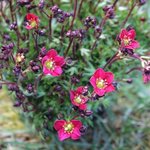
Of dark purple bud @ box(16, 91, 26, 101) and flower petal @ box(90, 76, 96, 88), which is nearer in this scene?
flower petal @ box(90, 76, 96, 88)

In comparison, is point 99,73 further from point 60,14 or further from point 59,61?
point 60,14

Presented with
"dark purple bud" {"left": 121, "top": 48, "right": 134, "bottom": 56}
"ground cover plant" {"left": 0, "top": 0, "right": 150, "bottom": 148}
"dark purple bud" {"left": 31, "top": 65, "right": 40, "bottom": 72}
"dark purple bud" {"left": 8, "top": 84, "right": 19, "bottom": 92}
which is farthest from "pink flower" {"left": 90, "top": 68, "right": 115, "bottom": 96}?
"dark purple bud" {"left": 8, "top": 84, "right": 19, "bottom": 92}

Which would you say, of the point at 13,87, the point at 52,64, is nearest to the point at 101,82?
the point at 52,64

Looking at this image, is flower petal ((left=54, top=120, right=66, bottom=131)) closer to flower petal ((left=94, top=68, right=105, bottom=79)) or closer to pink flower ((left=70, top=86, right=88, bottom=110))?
pink flower ((left=70, top=86, right=88, bottom=110))

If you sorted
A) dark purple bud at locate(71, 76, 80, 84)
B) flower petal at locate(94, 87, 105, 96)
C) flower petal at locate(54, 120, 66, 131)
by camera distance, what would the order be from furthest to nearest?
dark purple bud at locate(71, 76, 80, 84), flower petal at locate(54, 120, 66, 131), flower petal at locate(94, 87, 105, 96)

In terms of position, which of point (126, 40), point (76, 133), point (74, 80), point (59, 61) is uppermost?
point (126, 40)

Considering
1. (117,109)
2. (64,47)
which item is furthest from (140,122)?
(64,47)

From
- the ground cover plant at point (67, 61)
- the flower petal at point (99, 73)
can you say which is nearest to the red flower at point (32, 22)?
the ground cover plant at point (67, 61)

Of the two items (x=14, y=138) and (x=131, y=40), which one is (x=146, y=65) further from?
(x=14, y=138)
